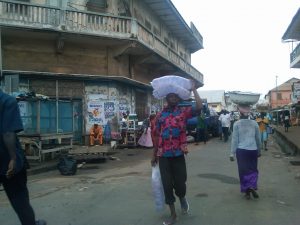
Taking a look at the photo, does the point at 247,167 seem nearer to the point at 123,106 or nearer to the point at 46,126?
the point at 46,126

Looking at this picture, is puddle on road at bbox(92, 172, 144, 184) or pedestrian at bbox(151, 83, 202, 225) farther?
puddle on road at bbox(92, 172, 144, 184)

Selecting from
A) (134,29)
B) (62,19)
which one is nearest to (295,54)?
(134,29)

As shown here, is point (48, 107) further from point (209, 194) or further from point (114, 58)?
point (209, 194)

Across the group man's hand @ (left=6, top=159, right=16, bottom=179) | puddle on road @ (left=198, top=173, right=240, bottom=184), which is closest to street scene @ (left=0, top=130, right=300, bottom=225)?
puddle on road @ (left=198, top=173, right=240, bottom=184)

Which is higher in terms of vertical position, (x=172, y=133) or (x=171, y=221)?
(x=172, y=133)

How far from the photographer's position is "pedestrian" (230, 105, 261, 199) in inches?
292

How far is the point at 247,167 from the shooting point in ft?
24.6

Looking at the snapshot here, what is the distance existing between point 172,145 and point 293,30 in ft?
91.8

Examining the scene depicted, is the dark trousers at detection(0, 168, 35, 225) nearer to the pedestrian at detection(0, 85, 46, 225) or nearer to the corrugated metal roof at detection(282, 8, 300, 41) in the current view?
the pedestrian at detection(0, 85, 46, 225)

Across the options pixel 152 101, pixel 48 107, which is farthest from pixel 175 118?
pixel 152 101

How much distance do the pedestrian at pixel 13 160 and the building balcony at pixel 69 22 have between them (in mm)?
13964

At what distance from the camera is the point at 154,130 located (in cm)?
596

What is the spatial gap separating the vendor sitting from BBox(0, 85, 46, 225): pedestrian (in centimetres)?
1522

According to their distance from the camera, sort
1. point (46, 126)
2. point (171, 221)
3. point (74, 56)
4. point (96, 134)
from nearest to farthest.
A: 1. point (171, 221)
2. point (46, 126)
3. point (96, 134)
4. point (74, 56)
